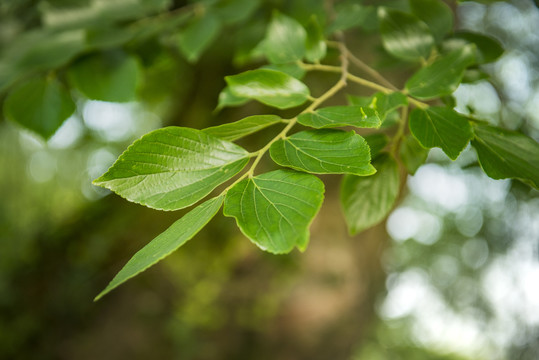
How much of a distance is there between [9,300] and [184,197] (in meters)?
1.92

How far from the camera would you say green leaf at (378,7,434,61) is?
627mm

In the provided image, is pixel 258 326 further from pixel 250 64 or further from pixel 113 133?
pixel 113 133

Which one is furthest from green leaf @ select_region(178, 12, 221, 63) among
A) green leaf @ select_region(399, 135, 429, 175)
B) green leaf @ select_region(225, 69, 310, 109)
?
green leaf @ select_region(399, 135, 429, 175)

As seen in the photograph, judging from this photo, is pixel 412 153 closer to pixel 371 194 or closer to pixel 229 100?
pixel 371 194

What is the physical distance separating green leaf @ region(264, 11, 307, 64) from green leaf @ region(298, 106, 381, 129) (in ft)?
0.66

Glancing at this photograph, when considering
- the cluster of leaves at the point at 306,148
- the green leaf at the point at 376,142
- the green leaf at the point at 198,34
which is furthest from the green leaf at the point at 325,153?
the green leaf at the point at 198,34

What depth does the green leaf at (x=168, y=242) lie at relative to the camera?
325mm

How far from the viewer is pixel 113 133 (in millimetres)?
4820

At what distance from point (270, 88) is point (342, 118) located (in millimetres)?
118

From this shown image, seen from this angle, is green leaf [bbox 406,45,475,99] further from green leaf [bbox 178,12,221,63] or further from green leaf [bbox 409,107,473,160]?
green leaf [bbox 178,12,221,63]

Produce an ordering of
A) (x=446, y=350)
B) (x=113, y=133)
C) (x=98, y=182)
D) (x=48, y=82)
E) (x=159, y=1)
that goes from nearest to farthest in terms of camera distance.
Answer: (x=98, y=182), (x=48, y=82), (x=159, y=1), (x=113, y=133), (x=446, y=350)

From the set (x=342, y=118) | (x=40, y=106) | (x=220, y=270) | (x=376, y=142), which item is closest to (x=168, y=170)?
(x=342, y=118)

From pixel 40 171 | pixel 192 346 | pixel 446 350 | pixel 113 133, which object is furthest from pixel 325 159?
pixel 446 350

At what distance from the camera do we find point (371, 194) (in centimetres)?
59
